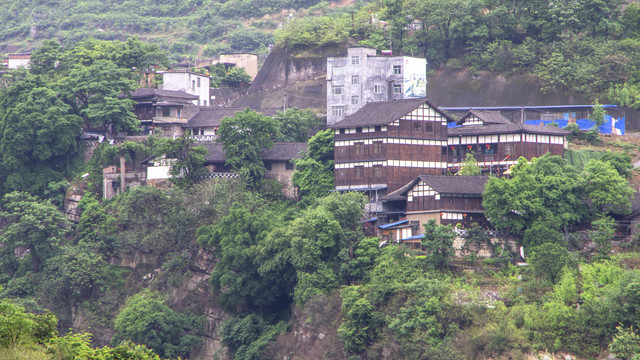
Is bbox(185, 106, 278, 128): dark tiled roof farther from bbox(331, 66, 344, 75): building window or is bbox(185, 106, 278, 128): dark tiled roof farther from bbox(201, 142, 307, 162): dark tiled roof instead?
bbox(201, 142, 307, 162): dark tiled roof

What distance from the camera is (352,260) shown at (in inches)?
2264

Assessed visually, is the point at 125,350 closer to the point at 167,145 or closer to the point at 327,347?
the point at 327,347

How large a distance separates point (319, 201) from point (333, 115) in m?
18.2

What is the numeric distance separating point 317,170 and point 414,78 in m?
14.4

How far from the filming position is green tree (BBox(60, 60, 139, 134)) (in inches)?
3014

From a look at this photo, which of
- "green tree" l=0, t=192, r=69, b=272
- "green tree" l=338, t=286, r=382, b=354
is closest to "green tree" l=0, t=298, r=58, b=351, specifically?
"green tree" l=338, t=286, r=382, b=354

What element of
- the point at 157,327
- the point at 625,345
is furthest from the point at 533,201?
the point at 157,327

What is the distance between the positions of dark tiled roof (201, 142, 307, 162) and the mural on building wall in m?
9.65

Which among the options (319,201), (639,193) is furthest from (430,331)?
(639,193)

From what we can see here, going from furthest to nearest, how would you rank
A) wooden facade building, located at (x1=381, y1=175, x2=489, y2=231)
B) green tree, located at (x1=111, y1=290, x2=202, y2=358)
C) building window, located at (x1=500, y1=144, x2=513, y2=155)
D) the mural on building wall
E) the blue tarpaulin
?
1. the mural on building wall
2. the blue tarpaulin
3. building window, located at (x1=500, y1=144, x2=513, y2=155)
4. green tree, located at (x1=111, y1=290, x2=202, y2=358)
5. wooden facade building, located at (x1=381, y1=175, x2=489, y2=231)

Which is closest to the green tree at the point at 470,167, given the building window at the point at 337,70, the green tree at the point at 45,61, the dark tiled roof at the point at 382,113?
the dark tiled roof at the point at 382,113

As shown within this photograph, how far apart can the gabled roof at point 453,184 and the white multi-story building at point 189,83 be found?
98.0 feet

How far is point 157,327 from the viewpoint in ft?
203

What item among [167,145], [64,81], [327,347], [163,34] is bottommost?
[327,347]
